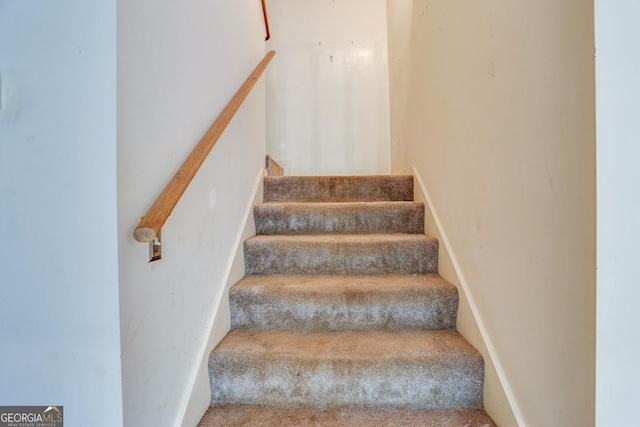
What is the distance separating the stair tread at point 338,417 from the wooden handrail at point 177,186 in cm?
73

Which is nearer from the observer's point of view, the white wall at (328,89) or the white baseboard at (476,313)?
the white baseboard at (476,313)

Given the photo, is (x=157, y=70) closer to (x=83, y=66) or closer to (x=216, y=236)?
(x=83, y=66)

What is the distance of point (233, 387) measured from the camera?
1.03 meters

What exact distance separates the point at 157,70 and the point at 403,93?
68.7 inches

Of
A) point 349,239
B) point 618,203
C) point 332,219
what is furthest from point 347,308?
point 618,203

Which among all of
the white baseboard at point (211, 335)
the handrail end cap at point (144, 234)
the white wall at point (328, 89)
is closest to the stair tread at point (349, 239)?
the white baseboard at point (211, 335)

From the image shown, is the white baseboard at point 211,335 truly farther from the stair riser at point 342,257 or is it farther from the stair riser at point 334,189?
the stair riser at point 334,189

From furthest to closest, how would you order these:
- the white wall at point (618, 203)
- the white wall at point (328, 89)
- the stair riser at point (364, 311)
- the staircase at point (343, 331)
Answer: the white wall at point (328, 89)
the stair riser at point (364, 311)
the staircase at point (343, 331)
the white wall at point (618, 203)

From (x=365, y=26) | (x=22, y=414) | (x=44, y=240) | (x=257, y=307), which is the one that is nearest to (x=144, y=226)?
(x=44, y=240)

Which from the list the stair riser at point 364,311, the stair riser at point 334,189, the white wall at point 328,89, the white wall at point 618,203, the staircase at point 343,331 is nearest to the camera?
the white wall at point 618,203

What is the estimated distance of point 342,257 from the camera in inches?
57.4

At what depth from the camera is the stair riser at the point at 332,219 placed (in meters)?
1.69

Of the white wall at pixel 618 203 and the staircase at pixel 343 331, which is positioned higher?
the white wall at pixel 618 203

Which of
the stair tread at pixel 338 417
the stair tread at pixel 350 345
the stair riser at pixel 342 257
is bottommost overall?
the stair tread at pixel 338 417
